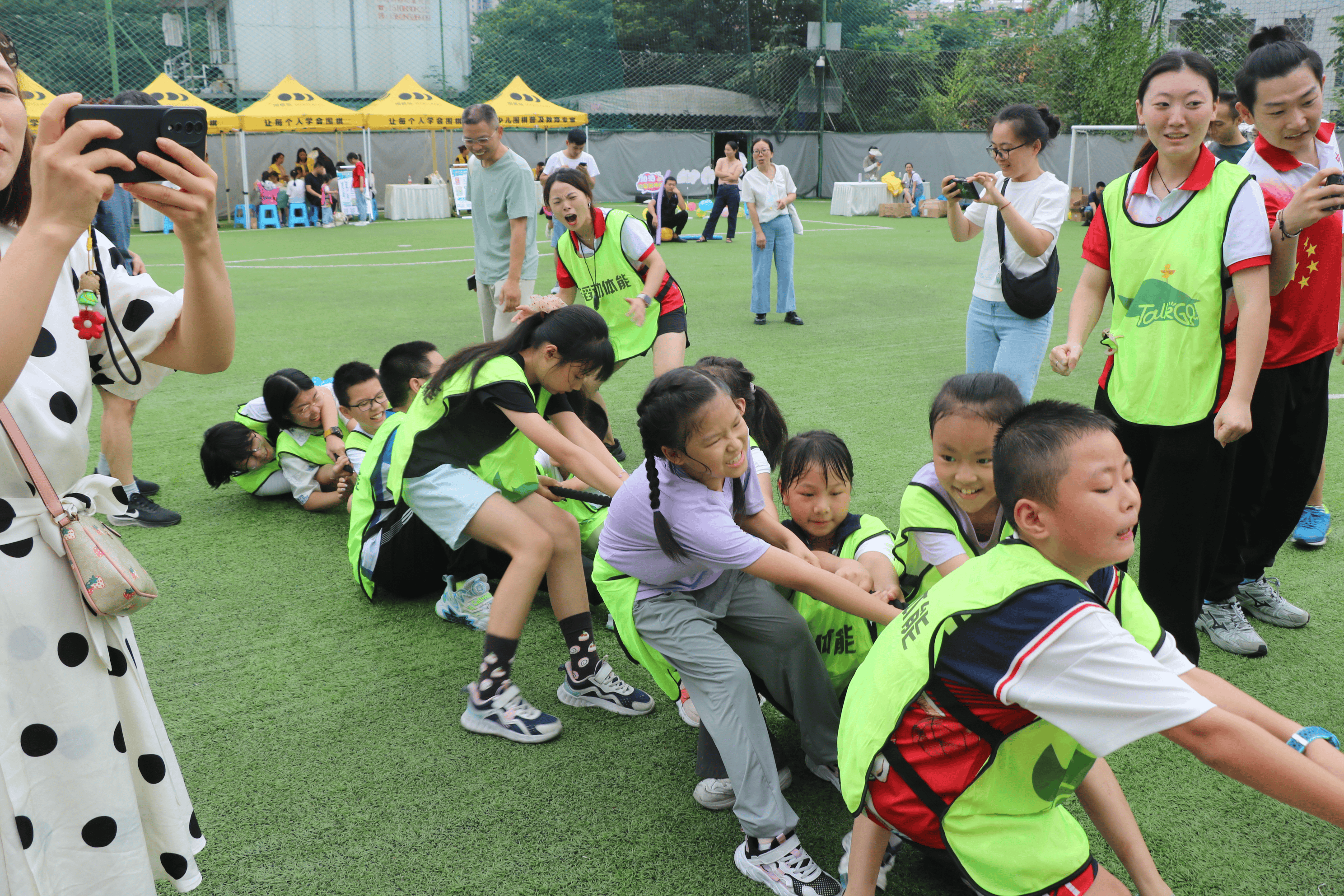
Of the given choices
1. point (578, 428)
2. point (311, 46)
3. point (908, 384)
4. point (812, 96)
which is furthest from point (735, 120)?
point (578, 428)

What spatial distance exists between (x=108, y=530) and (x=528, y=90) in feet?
75.3

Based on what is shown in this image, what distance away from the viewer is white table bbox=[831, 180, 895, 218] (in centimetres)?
2198

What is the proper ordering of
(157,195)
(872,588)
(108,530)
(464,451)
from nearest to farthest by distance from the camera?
(157,195) → (108,530) → (872,588) → (464,451)

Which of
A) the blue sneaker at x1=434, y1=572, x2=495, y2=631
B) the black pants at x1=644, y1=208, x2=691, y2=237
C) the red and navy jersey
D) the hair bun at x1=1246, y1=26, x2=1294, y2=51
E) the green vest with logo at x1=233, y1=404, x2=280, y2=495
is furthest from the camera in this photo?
the black pants at x1=644, y1=208, x2=691, y2=237

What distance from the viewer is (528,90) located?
2275 centimetres

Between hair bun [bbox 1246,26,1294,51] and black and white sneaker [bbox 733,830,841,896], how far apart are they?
2.89 metres

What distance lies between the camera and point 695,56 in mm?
28266

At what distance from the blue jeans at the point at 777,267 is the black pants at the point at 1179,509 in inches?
245

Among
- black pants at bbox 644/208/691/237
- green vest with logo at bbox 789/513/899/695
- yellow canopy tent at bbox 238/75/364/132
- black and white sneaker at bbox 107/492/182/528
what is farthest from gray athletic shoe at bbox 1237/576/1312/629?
yellow canopy tent at bbox 238/75/364/132

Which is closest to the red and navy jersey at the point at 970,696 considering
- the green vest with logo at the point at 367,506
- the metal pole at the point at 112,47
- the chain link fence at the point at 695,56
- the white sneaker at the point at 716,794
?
the white sneaker at the point at 716,794

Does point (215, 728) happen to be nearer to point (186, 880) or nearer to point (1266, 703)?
point (186, 880)

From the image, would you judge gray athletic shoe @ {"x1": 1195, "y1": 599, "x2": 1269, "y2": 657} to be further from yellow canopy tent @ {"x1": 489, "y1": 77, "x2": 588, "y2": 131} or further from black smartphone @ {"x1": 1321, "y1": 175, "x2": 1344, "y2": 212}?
yellow canopy tent @ {"x1": 489, "y1": 77, "x2": 588, "y2": 131}

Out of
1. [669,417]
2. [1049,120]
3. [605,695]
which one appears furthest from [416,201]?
[669,417]

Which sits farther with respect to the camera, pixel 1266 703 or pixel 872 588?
pixel 1266 703
